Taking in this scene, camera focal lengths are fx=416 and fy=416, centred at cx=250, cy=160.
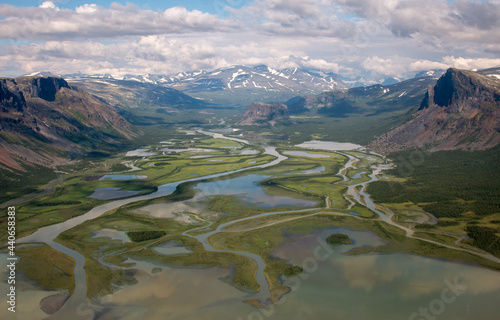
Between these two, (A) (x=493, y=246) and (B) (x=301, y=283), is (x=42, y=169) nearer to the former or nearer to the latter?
(B) (x=301, y=283)

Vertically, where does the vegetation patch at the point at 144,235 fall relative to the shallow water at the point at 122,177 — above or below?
above

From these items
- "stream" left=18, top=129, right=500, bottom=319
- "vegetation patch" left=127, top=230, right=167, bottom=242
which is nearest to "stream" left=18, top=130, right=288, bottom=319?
"stream" left=18, top=129, right=500, bottom=319

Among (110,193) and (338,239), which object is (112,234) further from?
(338,239)

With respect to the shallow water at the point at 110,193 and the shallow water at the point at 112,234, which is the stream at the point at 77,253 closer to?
the shallow water at the point at 110,193

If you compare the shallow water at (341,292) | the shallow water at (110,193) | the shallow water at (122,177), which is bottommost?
the shallow water at (122,177)

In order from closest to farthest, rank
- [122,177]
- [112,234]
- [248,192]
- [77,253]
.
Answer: [77,253] → [112,234] → [248,192] → [122,177]

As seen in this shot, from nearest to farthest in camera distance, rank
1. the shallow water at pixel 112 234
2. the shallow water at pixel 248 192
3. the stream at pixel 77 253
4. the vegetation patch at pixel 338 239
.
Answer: the stream at pixel 77 253 → the vegetation patch at pixel 338 239 → the shallow water at pixel 112 234 → the shallow water at pixel 248 192

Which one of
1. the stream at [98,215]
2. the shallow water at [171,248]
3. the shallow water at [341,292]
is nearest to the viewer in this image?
the shallow water at [341,292]

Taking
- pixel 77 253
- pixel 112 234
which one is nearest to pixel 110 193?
pixel 112 234

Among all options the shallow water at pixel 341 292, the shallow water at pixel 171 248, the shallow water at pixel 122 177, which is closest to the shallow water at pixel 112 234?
the shallow water at pixel 171 248

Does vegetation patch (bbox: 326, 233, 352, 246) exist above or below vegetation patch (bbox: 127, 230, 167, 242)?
below

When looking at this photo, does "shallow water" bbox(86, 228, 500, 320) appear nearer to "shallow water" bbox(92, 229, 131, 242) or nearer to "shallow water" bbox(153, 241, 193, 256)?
"shallow water" bbox(153, 241, 193, 256)
